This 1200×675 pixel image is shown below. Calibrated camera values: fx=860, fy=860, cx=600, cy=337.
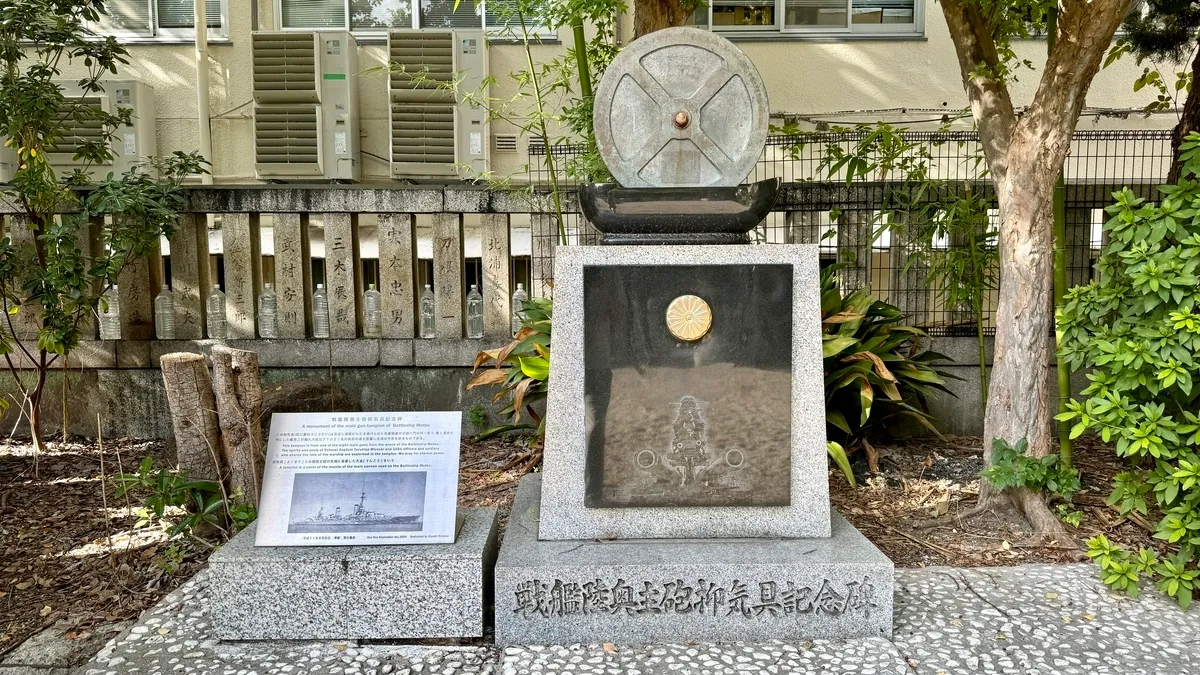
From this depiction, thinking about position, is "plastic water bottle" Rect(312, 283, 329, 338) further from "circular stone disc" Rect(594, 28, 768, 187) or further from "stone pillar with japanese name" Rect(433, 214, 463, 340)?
"circular stone disc" Rect(594, 28, 768, 187)

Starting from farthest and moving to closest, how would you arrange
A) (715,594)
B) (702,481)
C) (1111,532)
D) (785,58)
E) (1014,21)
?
(785,58)
(1014,21)
(1111,532)
(702,481)
(715,594)

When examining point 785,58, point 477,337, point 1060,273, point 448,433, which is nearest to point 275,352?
point 477,337

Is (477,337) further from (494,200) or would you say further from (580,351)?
(580,351)

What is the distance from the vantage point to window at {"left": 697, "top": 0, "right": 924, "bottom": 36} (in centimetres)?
891

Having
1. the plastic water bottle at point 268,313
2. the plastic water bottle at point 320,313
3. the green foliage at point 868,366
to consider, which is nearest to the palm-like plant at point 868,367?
the green foliage at point 868,366

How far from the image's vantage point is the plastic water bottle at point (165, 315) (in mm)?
5938

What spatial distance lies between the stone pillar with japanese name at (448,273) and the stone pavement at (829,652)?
2.90 meters

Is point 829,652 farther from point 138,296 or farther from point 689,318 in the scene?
point 138,296

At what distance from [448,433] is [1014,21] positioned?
3951 millimetres

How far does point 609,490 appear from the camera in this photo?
136 inches

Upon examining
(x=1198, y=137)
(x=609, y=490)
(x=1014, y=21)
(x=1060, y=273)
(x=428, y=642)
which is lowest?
(x=428, y=642)

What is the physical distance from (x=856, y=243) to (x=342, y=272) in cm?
357

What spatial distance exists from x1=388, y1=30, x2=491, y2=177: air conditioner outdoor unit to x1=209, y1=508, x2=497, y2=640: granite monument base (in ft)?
19.9

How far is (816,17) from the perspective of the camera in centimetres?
901
